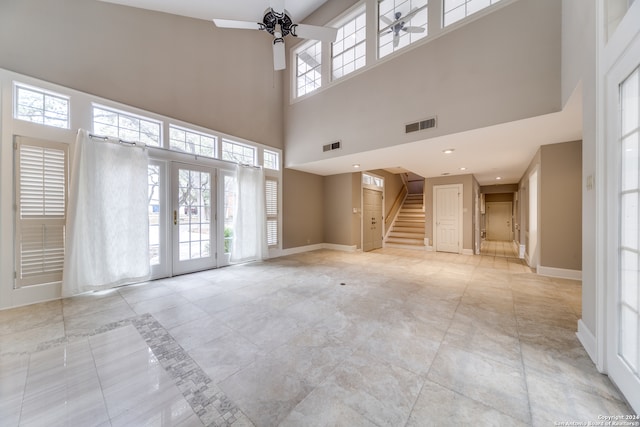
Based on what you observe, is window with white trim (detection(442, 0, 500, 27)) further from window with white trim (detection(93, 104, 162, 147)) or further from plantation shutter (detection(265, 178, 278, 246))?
window with white trim (detection(93, 104, 162, 147))

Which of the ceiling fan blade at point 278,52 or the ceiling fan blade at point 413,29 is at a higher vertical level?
the ceiling fan blade at point 413,29

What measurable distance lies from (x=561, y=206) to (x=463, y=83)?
2.95 metres

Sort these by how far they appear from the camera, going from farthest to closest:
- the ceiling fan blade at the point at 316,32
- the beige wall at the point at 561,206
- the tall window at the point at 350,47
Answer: the tall window at the point at 350,47, the beige wall at the point at 561,206, the ceiling fan blade at the point at 316,32

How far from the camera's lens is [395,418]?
48.8 inches

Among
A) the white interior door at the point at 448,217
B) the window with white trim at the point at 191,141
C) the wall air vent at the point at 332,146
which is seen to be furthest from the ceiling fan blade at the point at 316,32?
the white interior door at the point at 448,217

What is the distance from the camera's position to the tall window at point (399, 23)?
3892 mm

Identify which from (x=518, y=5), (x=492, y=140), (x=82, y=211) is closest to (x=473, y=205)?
(x=492, y=140)

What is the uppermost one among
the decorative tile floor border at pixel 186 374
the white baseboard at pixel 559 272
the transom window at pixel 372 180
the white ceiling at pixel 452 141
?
the white ceiling at pixel 452 141

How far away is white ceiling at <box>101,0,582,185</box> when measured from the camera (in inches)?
126

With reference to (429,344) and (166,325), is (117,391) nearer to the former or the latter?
(166,325)

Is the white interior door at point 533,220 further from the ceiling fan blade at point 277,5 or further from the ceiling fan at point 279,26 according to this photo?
the ceiling fan blade at point 277,5

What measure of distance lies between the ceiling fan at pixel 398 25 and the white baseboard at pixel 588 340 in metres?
4.59

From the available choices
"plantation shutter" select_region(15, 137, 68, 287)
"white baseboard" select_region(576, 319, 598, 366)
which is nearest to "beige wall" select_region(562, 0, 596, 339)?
"white baseboard" select_region(576, 319, 598, 366)

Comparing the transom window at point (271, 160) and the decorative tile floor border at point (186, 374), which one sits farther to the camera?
the transom window at point (271, 160)
